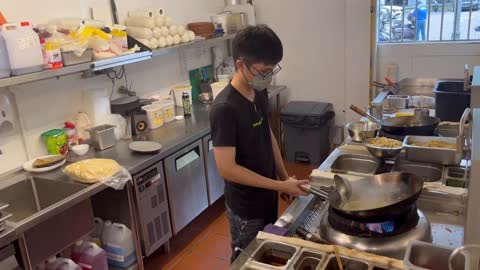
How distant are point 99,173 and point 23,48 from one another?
736 mm

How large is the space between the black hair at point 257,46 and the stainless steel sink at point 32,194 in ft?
3.91

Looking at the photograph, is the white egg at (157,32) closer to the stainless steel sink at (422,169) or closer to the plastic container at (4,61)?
the plastic container at (4,61)

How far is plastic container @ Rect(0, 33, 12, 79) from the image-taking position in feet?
6.75

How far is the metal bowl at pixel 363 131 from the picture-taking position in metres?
2.21

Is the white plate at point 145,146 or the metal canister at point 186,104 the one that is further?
the metal canister at point 186,104

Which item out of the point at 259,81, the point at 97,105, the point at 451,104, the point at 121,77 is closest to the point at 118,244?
the point at 97,105

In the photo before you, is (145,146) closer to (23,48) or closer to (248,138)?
(23,48)

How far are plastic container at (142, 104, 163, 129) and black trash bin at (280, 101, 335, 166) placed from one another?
52.6 inches

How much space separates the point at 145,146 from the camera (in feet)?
8.76

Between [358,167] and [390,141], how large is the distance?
0.67ft

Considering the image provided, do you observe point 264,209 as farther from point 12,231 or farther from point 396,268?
→ point 12,231

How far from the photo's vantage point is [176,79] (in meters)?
3.74

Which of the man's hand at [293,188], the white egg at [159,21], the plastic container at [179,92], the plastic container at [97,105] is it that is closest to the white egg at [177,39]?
the white egg at [159,21]

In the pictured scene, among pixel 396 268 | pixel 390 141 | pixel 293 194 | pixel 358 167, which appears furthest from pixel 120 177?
pixel 396 268
